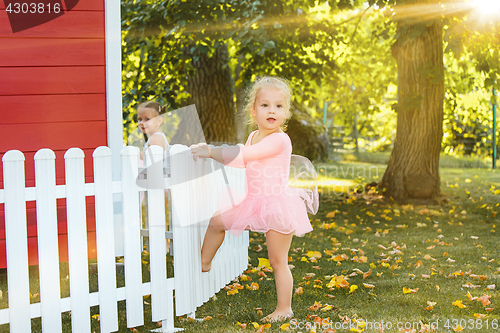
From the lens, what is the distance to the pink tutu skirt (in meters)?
2.99

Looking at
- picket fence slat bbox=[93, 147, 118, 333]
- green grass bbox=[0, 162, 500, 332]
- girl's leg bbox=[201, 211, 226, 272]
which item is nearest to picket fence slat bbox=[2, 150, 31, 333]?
picket fence slat bbox=[93, 147, 118, 333]

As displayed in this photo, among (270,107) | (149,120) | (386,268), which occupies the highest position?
(149,120)

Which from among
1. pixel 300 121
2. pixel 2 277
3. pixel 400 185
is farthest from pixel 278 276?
pixel 300 121

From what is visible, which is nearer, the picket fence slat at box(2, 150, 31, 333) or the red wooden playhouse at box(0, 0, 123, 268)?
the picket fence slat at box(2, 150, 31, 333)

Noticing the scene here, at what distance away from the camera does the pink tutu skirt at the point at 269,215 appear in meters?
2.99

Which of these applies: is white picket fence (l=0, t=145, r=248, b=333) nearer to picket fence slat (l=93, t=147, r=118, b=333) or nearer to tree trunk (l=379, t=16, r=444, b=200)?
picket fence slat (l=93, t=147, r=118, b=333)

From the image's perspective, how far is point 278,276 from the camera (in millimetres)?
3074

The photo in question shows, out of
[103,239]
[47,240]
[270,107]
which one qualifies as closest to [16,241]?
[47,240]

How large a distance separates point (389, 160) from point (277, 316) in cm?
638

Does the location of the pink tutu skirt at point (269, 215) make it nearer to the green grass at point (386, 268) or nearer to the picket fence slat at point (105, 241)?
the green grass at point (386, 268)

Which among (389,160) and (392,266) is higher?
(389,160)

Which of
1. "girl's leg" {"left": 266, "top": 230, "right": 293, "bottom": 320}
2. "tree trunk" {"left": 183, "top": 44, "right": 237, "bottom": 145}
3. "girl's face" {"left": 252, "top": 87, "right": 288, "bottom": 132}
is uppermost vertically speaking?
"tree trunk" {"left": 183, "top": 44, "right": 237, "bottom": 145}

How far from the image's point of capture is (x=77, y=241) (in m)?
2.69

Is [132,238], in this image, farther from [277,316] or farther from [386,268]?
[386,268]
